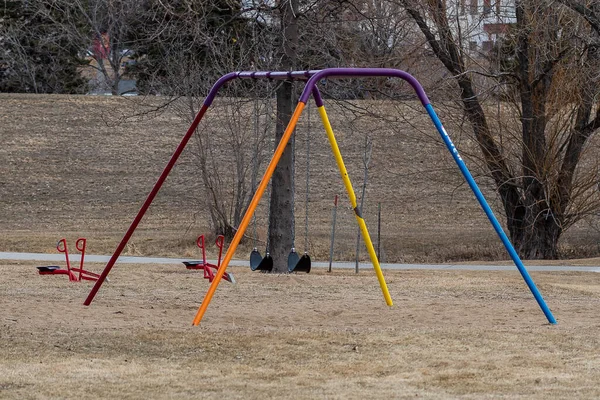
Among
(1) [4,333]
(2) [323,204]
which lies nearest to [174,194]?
(2) [323,204]

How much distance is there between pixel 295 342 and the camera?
8.67 metres

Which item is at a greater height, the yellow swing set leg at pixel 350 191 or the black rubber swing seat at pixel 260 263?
the yellow swing set leg at pixel 350 191

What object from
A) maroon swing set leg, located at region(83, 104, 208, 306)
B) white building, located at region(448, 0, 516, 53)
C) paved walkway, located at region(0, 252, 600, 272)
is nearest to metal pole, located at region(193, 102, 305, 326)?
maroon swing set leg, located at region(83, 104, 208, 306)

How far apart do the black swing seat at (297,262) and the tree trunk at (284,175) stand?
1.09 meters

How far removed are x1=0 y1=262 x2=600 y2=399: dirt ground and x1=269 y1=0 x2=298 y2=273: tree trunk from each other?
272cm

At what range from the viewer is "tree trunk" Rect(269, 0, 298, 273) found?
15211 mm

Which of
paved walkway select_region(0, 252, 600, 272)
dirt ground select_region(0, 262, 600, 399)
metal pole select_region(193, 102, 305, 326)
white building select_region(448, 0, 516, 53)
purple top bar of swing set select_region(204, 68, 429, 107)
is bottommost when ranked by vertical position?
paved walkway select_region(0, 252, 600, 272)

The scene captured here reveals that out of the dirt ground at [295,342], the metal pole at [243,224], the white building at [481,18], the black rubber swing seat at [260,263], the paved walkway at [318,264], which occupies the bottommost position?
the paved walkway at [318,264]

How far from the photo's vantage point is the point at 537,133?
2205cm

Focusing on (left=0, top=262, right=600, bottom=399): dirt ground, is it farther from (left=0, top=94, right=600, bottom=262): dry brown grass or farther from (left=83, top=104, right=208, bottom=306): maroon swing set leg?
(left=0, top=94, right=600, bottom=262): dry brown grass

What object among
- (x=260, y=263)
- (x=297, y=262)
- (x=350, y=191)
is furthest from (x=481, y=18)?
(x=350, y=191)

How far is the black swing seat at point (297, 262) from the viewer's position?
14.5 m

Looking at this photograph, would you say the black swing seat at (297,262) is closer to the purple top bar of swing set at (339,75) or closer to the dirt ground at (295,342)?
the dirt ground at (295,342)

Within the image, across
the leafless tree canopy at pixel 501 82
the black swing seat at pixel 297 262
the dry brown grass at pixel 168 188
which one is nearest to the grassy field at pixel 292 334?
the black swing seat at pixel 297 262
